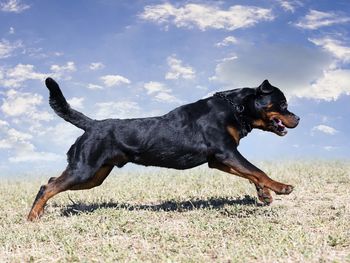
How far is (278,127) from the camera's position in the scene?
694 centimetres

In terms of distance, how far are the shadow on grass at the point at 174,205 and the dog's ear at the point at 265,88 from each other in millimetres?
1694

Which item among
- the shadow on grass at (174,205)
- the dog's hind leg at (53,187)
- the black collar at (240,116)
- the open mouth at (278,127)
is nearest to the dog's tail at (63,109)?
the dog's hind leg at (53,187)

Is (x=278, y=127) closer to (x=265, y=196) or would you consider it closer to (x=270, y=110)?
(x=270, y=110)

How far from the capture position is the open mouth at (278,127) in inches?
271

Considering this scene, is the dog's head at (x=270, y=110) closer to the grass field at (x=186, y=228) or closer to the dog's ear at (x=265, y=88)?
the dog's ear at (x=265, y=88)

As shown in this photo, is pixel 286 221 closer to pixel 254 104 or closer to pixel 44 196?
pixel 254 104

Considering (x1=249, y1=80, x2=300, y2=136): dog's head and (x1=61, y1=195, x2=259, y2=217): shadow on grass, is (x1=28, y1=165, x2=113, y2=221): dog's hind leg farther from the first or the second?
(x1=249, y1=80, x2=300, y2=136): dog's head

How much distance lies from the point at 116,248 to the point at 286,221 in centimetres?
210

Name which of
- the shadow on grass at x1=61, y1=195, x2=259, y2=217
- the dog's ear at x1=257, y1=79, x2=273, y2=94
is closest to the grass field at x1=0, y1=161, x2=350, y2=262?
the shadow on grass at x1=61, y1=195, x2=259, y2=217

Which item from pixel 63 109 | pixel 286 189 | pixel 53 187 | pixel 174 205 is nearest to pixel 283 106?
pixel 286 189

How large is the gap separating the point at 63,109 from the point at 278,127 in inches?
126

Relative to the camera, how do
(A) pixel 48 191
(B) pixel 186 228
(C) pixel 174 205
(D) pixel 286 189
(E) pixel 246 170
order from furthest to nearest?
1. (C) pixel 174 205
2. (A) pixel 48 191
3. (E) pixel 246 170
4. (D) pixel 286 189
5. (B) pixel 186 228

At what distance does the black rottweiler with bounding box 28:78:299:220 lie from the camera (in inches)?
257

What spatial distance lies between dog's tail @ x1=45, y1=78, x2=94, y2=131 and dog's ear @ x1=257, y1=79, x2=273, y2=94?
2470mm
